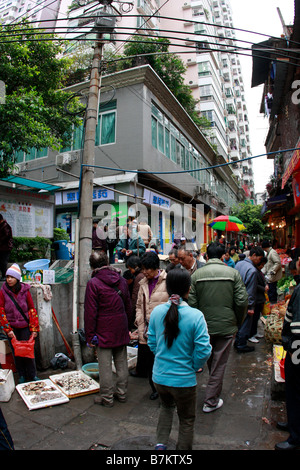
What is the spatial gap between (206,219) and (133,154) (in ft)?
48.0

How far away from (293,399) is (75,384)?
295 centimetres

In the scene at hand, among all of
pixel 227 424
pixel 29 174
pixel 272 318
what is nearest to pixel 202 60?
pixel 29 174

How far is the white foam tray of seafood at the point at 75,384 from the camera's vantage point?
400cm

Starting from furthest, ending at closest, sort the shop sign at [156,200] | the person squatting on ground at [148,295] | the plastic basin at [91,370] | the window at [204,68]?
1. the window at [204,68]
2. the shop sign at [156,200]
3. the plastic basin at [91,370]
4. the person squatting on ground at [148,295]

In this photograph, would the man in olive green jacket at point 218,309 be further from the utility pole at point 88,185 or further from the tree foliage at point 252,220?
the tree foliage at point 252,220

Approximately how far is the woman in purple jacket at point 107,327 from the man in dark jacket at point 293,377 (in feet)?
6.68

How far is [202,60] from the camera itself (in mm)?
32875

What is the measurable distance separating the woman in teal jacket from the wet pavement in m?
0.64

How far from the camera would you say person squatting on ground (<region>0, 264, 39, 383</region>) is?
4.33 metres

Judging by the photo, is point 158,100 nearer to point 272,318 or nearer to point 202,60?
point 272,318

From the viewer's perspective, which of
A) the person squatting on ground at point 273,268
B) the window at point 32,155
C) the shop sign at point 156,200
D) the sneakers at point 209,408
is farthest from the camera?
the window at point 32,155

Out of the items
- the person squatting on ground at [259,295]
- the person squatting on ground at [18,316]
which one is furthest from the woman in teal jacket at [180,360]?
the person squatting on ground at [259,295]

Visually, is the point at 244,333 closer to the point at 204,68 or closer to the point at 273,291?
the point at 273,291

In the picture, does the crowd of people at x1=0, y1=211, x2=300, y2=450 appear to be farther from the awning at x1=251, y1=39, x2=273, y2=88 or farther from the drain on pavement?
the awning at x1=251, y1=39, x2=273, y2=88
